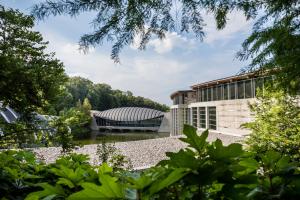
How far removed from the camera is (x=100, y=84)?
99500mm

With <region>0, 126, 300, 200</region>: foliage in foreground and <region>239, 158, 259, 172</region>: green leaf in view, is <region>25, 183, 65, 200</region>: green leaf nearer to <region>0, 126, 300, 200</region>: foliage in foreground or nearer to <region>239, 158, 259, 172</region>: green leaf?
<region>0, 126, 300, 200</region>: foliage in foreground

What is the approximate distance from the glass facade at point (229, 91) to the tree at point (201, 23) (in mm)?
18104

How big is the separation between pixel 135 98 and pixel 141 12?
9463cm

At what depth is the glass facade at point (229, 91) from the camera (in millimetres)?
23745

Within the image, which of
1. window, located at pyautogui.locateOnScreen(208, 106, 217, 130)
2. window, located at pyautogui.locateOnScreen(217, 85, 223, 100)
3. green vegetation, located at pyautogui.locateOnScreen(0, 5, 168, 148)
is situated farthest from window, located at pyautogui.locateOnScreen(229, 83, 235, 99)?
green vegetation, located at pyautogui.locateOnScreen(0, 5, 168, 148)

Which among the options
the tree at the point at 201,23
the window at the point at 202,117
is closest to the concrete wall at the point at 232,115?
the window at the point at 202,117

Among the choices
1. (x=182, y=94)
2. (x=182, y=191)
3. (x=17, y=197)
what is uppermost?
(x=182, y=94)

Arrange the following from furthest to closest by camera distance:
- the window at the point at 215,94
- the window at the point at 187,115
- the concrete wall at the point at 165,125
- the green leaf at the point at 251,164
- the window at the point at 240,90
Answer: the concrete wall at the point at 165,125 → the window at the point at 187,115 → the window at the point at 215,94 → the window at the point at 240,90 → the green leaf at the point at 251,164

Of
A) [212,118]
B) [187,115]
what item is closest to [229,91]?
[212,118]

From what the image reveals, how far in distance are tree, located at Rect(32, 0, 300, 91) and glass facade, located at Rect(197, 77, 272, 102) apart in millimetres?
18104

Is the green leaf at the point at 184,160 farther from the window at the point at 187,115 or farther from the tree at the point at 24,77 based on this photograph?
the window at the point at 187,115

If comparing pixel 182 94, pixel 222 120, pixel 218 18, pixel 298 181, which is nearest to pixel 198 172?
pixel 298 181

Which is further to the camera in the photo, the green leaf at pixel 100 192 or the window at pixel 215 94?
the window at pixel 215 94

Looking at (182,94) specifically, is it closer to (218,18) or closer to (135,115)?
(135,115)
